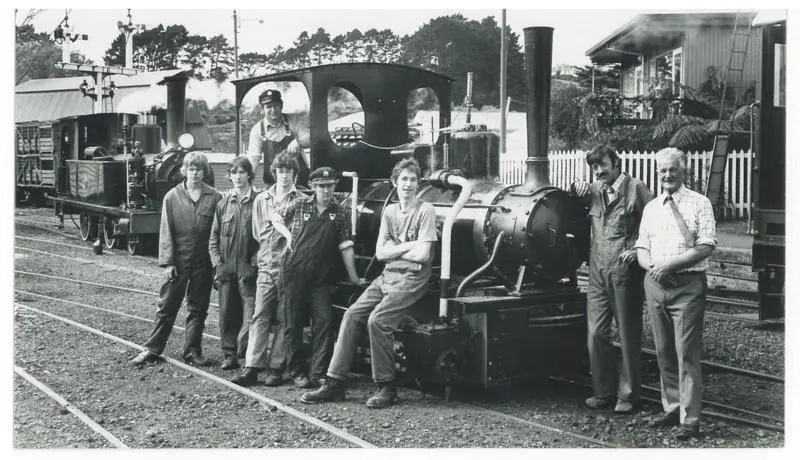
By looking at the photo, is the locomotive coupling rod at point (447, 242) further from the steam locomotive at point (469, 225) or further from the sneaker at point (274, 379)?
the sneaker at point (274, 379)

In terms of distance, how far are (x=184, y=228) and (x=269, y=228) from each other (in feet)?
3.28

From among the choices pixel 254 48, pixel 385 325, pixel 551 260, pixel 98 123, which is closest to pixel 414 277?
pixel 385 325

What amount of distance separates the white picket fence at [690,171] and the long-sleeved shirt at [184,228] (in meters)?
4.60

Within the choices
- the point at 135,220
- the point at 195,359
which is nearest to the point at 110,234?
the point at 135,220

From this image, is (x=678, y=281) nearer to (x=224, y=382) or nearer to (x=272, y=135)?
(x=224, y=382)

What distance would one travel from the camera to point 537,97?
5863 mm

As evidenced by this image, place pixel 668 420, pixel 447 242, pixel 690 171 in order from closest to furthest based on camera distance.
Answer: pixel 668 420
pixel 447 242
pixel 690 171

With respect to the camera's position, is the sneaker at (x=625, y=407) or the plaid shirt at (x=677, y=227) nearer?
the plaid shirt at (x=677, y=227)

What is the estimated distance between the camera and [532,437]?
201 inches

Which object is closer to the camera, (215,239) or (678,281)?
(678,281)

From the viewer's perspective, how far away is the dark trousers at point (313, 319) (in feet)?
20.7

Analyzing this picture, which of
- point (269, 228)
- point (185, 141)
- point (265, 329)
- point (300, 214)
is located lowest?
point (265, 329)

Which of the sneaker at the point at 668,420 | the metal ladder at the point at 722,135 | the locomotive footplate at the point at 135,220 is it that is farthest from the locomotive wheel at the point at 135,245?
the sneaker at the point at 668,420

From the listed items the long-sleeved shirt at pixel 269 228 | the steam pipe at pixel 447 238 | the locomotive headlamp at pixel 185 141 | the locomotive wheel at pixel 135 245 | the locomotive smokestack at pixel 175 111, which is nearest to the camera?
the steam pipe at pixel 447 238
